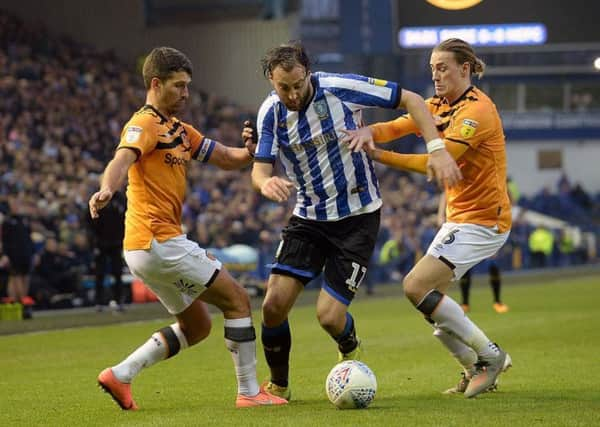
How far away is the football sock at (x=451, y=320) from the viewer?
328 inches

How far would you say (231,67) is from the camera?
33.6m

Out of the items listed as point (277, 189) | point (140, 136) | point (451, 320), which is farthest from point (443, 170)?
point (140, 136)

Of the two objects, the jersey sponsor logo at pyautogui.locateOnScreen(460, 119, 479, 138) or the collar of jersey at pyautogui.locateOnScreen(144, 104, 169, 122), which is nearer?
the collar of jersey at pyautogui.locateOnScreen(144, 104, 169, 122)

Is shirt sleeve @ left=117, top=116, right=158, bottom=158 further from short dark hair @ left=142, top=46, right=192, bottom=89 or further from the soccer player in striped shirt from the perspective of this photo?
the soccer player in striped shirt

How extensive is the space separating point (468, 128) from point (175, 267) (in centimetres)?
212

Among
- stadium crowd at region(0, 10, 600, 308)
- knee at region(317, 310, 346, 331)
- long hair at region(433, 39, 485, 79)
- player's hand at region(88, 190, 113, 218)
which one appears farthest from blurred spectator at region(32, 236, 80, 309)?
player's hand at region(88, 190, 113, 218)

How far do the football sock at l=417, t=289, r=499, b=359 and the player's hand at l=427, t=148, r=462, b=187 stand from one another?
152cm

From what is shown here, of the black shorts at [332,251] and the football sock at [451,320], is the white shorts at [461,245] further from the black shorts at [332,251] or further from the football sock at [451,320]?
the black shorts at [332,251]

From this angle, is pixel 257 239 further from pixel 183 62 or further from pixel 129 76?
pixel 183 62

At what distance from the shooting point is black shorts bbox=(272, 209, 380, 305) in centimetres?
812

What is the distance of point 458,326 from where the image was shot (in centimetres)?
836

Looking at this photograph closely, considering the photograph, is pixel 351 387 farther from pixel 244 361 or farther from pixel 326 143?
pixel 326 143

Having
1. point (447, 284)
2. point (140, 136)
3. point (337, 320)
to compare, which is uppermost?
point (140, 136)

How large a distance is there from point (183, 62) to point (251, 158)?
895mm
